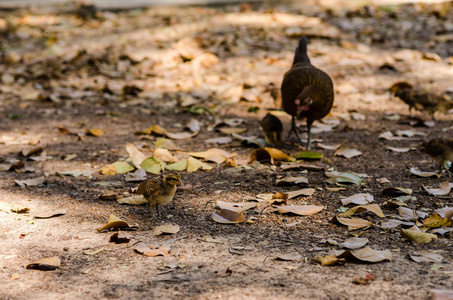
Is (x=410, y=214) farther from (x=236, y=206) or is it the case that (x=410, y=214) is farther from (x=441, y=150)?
(x=236, y=206)

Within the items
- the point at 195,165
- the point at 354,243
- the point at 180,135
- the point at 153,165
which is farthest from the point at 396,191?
the point at 180,135

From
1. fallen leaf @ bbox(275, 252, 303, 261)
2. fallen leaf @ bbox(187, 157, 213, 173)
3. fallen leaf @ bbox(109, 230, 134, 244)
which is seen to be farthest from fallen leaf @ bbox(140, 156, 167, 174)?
fallen leaf @ bbox(275, 252, 303, 261)

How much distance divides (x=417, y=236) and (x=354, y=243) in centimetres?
36

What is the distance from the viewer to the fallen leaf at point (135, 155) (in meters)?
4.35

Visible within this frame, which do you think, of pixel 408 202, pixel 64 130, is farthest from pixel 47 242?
pixel 64 130

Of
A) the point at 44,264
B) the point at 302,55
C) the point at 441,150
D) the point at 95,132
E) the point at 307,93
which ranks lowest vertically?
the point at 95,132

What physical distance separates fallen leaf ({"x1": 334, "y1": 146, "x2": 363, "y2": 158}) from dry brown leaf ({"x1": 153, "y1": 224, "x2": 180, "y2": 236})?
2010 millimetres

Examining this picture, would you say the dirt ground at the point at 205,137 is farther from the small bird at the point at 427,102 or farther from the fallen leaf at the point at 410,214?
the small bird at the point at 427,102

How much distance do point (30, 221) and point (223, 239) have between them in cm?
127

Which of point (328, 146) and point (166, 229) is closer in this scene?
point (166, 229)

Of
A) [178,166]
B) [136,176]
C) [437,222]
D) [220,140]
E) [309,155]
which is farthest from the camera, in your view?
[220,140]

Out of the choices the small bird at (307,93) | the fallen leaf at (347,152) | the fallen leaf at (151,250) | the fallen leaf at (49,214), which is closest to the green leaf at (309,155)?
the fallen leaf at (347,152)

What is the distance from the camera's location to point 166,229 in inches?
124

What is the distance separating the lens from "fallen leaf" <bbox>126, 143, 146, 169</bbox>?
14.3ft
